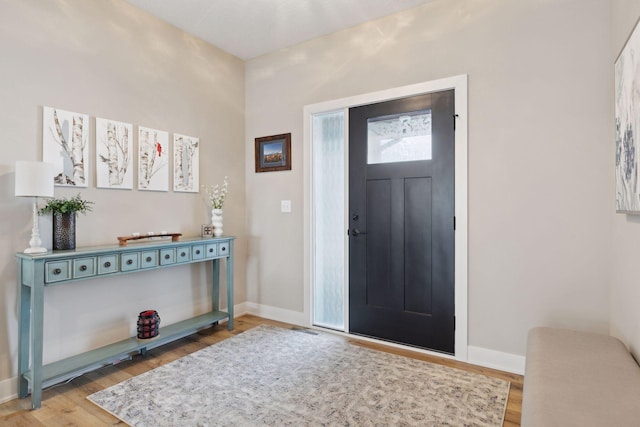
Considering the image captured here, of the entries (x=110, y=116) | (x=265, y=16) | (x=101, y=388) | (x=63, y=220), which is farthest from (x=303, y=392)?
(x=265, y=16)

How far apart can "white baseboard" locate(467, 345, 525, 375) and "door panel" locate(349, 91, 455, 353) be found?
0.16 meters

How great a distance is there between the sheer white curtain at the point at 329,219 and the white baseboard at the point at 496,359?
1163 mm

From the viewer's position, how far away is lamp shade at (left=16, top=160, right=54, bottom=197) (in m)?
2.00

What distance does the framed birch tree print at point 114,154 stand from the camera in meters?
2.59

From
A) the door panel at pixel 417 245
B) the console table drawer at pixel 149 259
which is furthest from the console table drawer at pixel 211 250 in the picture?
the door panel at pixel 417 245

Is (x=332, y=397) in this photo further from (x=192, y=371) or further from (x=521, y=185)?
(x=521, y=185)

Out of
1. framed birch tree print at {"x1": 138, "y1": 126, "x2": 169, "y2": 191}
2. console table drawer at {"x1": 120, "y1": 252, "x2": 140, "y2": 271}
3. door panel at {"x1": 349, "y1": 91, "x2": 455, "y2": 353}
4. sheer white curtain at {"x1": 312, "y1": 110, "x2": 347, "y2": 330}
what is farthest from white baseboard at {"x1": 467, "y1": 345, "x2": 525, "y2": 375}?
framed birch tree print at {"x1": 138, "y1": 126, "x2": 169, "y2": 191}

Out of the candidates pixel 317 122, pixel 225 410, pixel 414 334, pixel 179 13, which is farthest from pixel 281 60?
pixel 225 410

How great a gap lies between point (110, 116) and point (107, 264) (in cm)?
117

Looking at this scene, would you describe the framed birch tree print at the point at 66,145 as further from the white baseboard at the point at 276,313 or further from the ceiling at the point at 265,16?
the white baseboard at the point at 276,313

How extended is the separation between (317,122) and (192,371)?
2.41 m

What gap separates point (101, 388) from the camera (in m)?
2.21

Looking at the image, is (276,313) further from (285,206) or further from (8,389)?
(8,389)

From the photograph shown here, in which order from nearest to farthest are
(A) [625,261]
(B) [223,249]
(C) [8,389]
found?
(A) [625,261]
(C) [8,389]
(B) [223,249]
